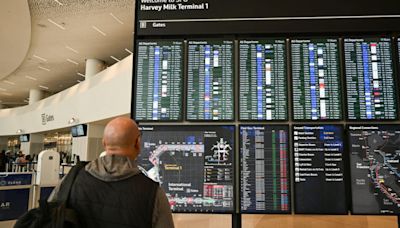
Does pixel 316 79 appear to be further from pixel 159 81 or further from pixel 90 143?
pixel 90 143

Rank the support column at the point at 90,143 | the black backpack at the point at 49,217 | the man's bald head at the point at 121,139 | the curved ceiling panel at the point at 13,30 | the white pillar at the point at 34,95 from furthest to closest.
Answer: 1. the white pillar at the point at 34,95
2. the support column at the point at 90,143
3. the curved ceiling panel at the point at 13,30
4. the man's bald head at the point at 121,139
5. the black backpack at the point at 49,217

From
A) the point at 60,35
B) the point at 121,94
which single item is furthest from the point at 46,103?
the point at 121,94

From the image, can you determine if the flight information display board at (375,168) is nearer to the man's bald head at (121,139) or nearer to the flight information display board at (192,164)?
the flight information display board at (192,164)

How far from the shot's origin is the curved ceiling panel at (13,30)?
22.3 ft

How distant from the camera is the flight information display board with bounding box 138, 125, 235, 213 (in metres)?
2.63

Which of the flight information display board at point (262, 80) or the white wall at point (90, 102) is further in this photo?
the white wall at point (90, 102)

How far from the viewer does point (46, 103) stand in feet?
57.3

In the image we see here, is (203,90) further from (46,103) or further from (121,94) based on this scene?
(46,103)

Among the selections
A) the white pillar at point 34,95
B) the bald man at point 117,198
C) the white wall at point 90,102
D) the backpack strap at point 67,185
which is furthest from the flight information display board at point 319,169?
the white pillar at point 34,95

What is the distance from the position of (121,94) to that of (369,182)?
8933 millimetres

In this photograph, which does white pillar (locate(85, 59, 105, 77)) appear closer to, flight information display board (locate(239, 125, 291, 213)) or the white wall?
the white wall

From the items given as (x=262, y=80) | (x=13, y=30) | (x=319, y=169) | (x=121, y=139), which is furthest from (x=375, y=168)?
(x=13, y=30)

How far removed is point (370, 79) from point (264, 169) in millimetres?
1135

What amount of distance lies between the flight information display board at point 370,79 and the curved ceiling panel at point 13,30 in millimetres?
6291
